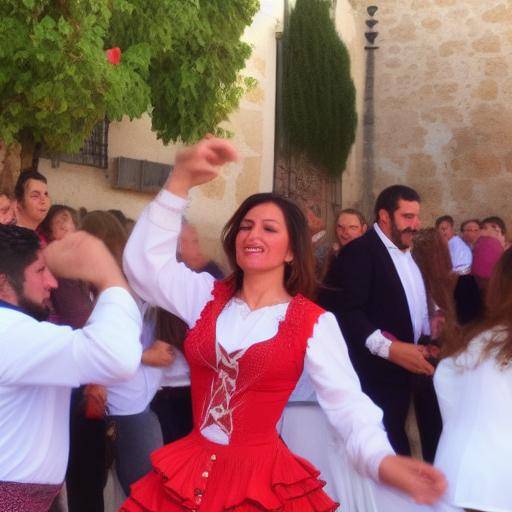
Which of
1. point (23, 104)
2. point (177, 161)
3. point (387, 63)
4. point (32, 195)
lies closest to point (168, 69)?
point (23, 104)

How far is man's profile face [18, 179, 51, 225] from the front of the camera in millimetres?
5324

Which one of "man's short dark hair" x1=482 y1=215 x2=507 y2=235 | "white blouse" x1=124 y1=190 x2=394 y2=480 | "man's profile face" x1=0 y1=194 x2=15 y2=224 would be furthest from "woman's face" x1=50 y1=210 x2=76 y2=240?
"man's short dark hair" x1=482 y1=215 x2=507 y2=235

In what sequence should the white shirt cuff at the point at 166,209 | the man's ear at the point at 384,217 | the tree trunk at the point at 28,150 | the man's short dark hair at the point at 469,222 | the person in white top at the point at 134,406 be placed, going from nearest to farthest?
the white shirt cuff at the point at 166,209
the person in white top at the point at 134,406
the man's ear at the point at 384,217
the tree trunk at the point at 28,150
the man's short dark hair at the point at 469,222

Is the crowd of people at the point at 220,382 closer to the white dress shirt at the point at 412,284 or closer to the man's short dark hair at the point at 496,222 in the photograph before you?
the white dress shirt at the point at 412,284

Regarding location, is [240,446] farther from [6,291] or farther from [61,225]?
[61,225]

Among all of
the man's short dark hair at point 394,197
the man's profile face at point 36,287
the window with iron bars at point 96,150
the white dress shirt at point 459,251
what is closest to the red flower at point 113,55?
the man's short dark hair at point 394,197

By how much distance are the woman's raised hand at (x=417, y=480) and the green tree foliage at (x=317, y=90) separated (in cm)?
925

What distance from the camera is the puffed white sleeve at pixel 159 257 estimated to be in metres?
3.13

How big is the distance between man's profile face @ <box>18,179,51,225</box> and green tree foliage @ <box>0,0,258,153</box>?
560mm

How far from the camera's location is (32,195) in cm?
532

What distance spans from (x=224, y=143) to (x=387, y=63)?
11441 millimetres

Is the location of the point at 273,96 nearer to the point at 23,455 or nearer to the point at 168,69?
the point at 168,69

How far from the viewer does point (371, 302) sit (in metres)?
5.17

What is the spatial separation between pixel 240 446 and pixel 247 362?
265 millimetres
